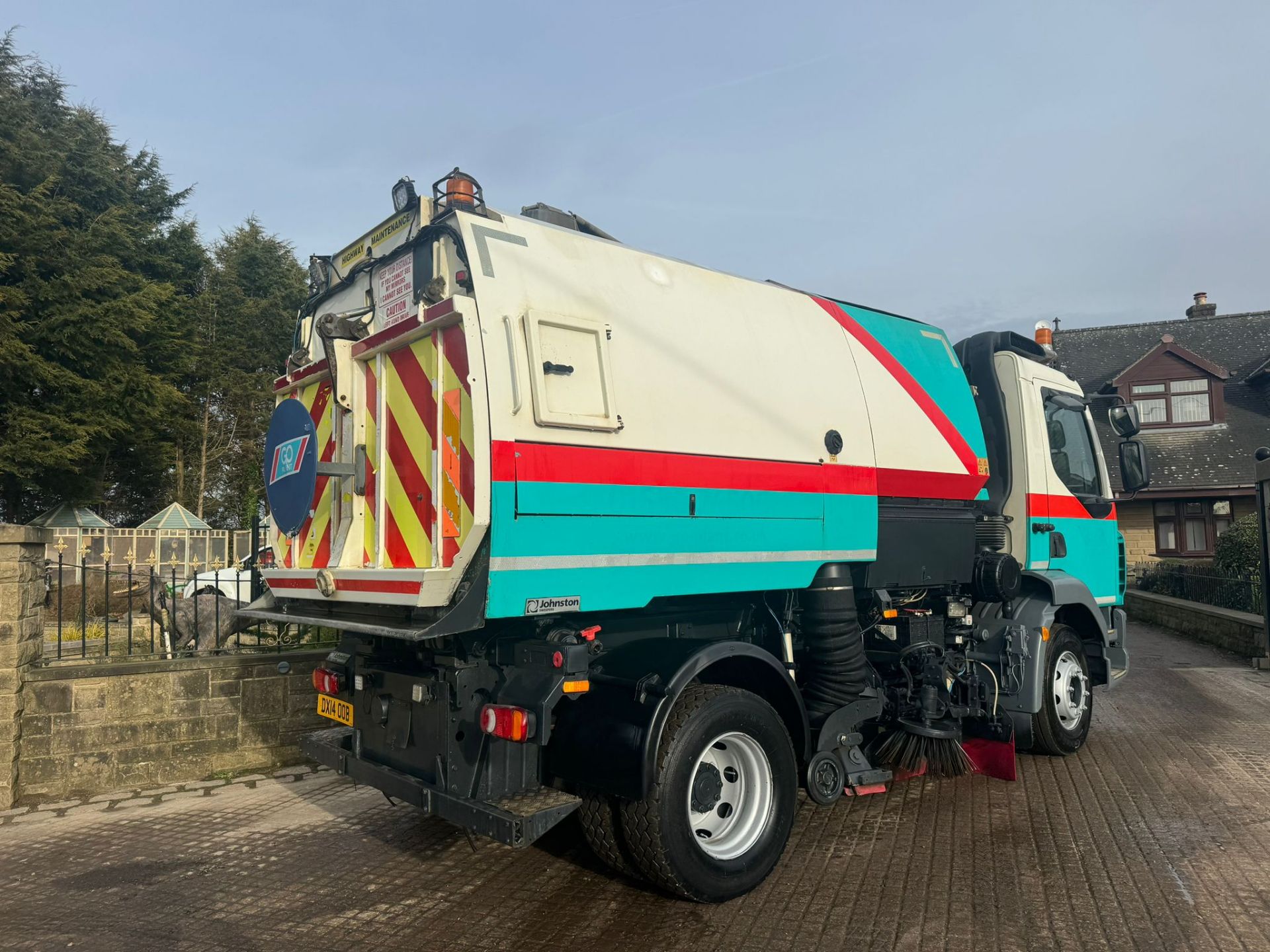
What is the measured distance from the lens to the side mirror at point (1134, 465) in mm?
6871

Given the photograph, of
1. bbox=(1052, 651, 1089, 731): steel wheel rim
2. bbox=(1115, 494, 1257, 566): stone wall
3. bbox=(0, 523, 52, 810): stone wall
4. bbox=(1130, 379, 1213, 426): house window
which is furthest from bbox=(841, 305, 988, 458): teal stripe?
bbox=(1130, 379, 1213, 426): house window

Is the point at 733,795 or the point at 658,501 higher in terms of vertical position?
the point at 658,501

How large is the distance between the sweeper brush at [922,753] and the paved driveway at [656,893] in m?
0.14

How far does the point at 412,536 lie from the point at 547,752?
114cm

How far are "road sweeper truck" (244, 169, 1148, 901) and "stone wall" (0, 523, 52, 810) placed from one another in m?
2.10

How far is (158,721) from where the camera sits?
20.3ft

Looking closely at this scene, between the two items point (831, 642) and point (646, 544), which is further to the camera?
point (831, 642)

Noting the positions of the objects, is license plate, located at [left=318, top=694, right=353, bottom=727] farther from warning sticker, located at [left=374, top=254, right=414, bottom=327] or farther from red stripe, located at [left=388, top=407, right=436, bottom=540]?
warning sticker, located at [left=374, top=254, right=414, bottom=327]

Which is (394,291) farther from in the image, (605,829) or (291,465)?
(605,829)

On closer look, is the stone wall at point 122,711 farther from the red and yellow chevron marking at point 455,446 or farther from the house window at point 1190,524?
the house window at point 1190,524

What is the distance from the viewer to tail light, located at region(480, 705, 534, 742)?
3.51 metres

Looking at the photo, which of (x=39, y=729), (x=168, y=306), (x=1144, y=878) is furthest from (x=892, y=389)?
(x=168, y=306)

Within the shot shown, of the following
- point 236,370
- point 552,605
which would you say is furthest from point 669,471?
point 236,370

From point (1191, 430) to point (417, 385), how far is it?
25854mm
